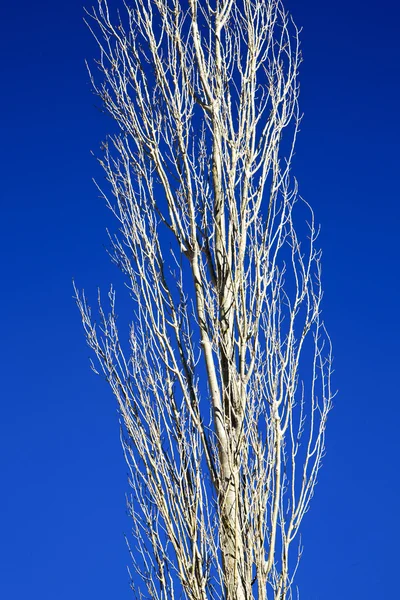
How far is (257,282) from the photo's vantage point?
429cm

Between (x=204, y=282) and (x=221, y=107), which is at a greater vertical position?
(x=221, y=107)

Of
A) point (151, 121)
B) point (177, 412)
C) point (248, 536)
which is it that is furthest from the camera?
point (151, 121)

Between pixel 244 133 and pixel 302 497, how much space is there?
71.1 inches

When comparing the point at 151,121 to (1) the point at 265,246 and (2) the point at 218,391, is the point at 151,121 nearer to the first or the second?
(1) the point at 265,246

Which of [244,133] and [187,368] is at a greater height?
[244,133]

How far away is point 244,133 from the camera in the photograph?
4.53 m

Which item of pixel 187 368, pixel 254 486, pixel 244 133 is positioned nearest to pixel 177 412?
pixel 187 368

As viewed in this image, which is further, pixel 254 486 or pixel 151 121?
pixel 151 121

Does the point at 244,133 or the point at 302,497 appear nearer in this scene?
the point at 302,497

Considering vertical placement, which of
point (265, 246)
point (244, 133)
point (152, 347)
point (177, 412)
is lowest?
point (177, 412)

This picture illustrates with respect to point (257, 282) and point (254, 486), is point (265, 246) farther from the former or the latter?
point (254, 486)

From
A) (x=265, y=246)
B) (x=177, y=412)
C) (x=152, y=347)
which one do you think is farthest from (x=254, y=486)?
(x=265, y=246)

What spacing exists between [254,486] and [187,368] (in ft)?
2.17

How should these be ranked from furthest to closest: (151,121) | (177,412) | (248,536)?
(151,121) < (177,412) < (248,536)
